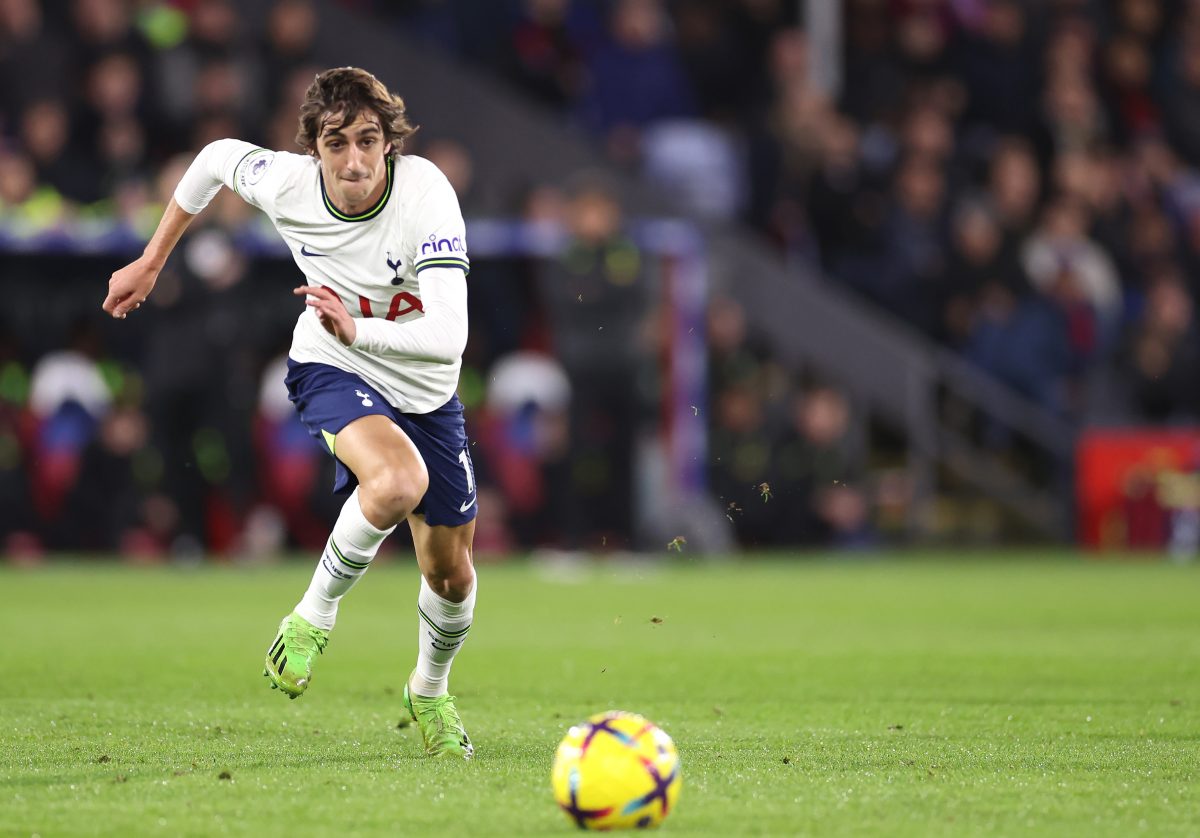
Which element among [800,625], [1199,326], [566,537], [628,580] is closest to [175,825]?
[800,625]

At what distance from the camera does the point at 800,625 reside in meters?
12.1

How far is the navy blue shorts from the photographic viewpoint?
6.80m

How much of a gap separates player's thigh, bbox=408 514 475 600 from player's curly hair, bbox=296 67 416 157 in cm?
139

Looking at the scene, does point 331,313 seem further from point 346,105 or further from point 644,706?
point 644,706

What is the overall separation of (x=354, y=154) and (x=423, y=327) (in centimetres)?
68

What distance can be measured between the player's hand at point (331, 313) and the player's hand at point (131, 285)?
1062 mm

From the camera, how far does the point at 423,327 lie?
21.3 ft

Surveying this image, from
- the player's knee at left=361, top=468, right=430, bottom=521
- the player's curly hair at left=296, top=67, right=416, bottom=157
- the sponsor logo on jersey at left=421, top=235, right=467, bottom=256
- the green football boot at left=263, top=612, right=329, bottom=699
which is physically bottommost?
the green football boot at left=263, top=612, right=329, bottom=699

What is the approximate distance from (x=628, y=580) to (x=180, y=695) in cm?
793

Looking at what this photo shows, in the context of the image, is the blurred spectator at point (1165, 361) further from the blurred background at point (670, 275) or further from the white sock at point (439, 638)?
the white sock at point (439, 638)

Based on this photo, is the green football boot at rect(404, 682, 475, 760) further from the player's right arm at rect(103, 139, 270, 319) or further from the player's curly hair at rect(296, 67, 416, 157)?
the player's curly hair at rect(296, 67, 416, 157)

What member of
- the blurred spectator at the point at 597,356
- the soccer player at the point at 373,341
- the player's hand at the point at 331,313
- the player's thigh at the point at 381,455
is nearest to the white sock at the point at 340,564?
the soccer player at the point at 373,341

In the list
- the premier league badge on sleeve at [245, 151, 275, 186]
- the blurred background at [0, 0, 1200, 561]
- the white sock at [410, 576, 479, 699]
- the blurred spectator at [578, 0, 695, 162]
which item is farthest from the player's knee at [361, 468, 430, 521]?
the blurred spectator at [578, 0, 695, 162]

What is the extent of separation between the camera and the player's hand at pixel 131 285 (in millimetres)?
7004
